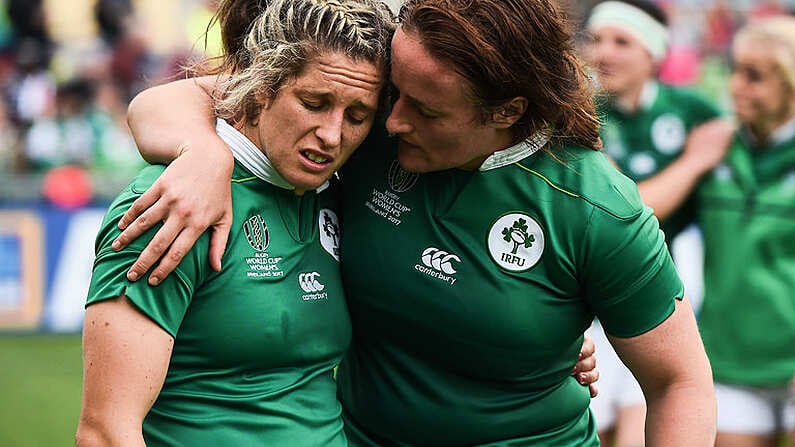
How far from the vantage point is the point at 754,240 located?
19.8 feet

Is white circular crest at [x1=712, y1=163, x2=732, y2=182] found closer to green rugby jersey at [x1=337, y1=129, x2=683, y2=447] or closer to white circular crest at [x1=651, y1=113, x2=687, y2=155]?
white circular crest at [x1=651, y1=113, x2=687, y2=155]

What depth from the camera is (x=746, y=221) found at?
19.9 ft

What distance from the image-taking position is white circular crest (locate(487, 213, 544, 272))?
10.5 feet

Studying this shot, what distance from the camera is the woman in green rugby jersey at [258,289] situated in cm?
283

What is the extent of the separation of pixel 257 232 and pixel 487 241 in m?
0.64

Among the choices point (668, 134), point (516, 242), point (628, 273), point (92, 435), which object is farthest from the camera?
point (668, 134)

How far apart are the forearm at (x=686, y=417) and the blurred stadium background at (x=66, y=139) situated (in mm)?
1414

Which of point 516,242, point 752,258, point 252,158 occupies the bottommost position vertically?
point 752,258

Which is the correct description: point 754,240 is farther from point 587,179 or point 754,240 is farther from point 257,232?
point 257,232

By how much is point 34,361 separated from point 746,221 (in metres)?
6.33

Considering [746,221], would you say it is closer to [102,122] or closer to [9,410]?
[9,410]

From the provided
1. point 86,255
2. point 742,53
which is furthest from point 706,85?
Answer: point 742,53

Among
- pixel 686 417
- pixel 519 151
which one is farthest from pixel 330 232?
pixel 686 417

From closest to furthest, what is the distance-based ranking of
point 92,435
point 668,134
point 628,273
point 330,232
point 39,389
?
point 92,435, point 628,273, point 330,232, point 668,134, point 39,389
